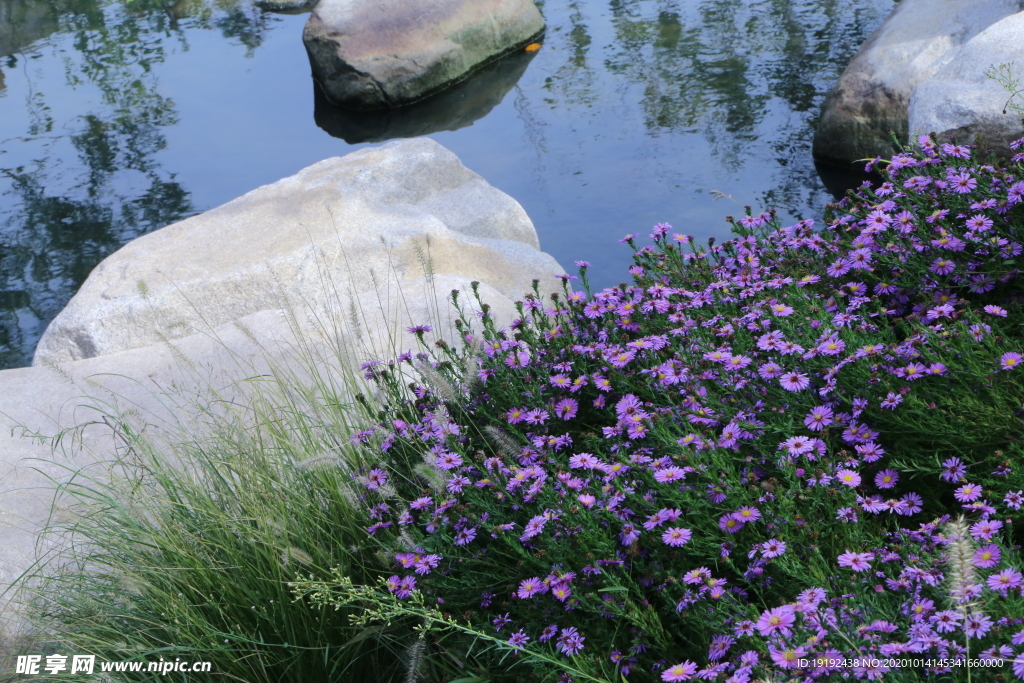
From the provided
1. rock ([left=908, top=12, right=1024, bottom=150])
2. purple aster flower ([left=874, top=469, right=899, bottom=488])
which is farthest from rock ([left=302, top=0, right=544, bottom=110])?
purple aster flower ([left=874, top=469, right=899, bottom=488])

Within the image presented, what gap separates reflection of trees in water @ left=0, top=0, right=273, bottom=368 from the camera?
6492mm

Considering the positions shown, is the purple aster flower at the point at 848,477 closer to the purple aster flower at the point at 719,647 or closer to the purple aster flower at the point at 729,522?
the purple aster flower at the point at 729,522

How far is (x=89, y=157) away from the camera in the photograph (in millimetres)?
8352

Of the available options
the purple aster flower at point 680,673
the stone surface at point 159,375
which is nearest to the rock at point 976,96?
the stone surface at point 159,375

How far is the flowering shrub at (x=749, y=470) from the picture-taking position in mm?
1610

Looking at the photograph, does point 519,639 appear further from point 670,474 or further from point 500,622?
point 670,474

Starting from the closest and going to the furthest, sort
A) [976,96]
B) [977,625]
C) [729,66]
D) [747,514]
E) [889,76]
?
[977,625]
[747,514]
[976,96]
[889,76]
[729,66]

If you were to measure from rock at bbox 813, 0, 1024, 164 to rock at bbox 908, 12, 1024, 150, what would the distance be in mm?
893

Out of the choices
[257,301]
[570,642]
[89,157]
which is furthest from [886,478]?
[89,157]

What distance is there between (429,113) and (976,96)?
5045mm

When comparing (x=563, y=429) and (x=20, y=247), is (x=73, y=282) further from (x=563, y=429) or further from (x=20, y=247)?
(x=563, y=429)

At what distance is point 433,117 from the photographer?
27.7ft

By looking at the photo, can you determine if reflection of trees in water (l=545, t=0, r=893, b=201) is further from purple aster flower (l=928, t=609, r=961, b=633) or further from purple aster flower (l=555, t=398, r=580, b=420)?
purple aster flower (l=928, t=609, r=961, b=633)

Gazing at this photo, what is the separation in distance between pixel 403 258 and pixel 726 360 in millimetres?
2578
